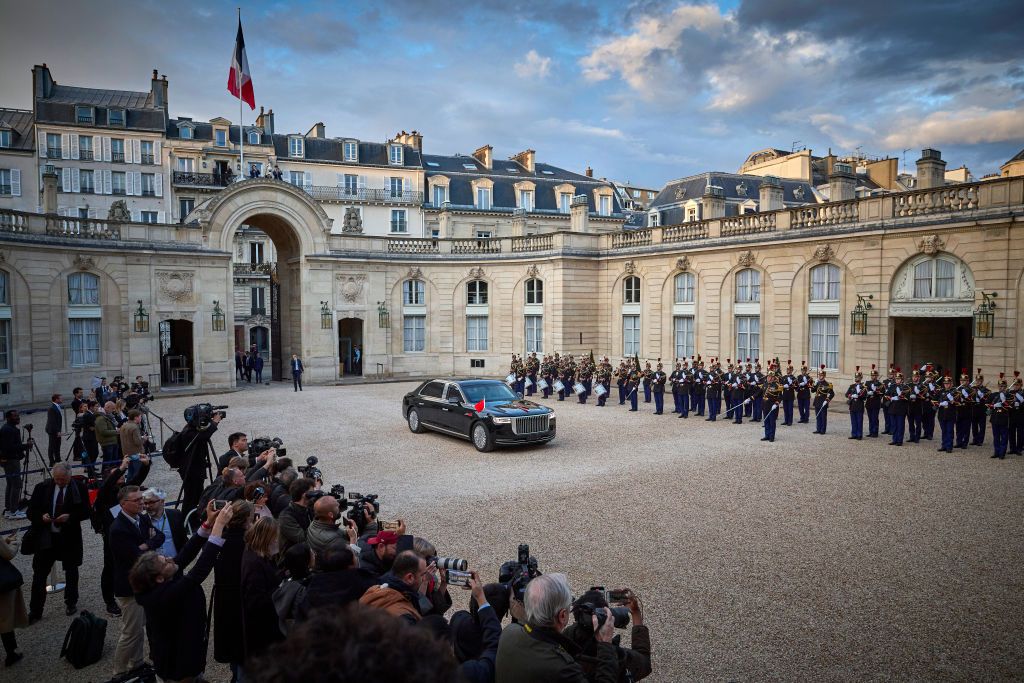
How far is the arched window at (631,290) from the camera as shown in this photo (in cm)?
2809

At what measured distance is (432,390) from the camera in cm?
1720

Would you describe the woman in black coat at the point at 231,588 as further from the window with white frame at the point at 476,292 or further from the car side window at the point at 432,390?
the window with white frame at the point at 476,292

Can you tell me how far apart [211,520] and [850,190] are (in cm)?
2482

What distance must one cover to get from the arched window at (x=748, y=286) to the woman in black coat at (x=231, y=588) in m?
21.9

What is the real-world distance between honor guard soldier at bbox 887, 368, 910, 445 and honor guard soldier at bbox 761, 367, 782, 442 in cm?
252

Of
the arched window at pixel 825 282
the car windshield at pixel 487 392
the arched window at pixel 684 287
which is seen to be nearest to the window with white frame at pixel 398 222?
the arched window at pixel 684 287

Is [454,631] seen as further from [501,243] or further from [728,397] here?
[501,243]

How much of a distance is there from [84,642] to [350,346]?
27.6m

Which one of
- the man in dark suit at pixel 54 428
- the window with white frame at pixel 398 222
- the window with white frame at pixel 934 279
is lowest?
the man in dark suit at pixel 54 428

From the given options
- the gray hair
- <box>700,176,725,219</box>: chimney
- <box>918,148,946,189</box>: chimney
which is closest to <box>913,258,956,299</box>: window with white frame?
<box>918,148,946,189</box>: chimney

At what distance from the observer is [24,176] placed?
4184cm

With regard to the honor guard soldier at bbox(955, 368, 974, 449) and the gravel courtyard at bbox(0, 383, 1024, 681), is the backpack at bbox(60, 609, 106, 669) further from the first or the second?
the honor guard soldier at bbox(955, 368, 974, 449)

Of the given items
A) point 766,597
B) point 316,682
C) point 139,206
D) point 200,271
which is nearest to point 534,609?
point 316,682

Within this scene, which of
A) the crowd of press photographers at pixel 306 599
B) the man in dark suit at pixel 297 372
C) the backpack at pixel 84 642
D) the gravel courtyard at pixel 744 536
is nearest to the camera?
the crowd of press photographers at pixel 306 599
